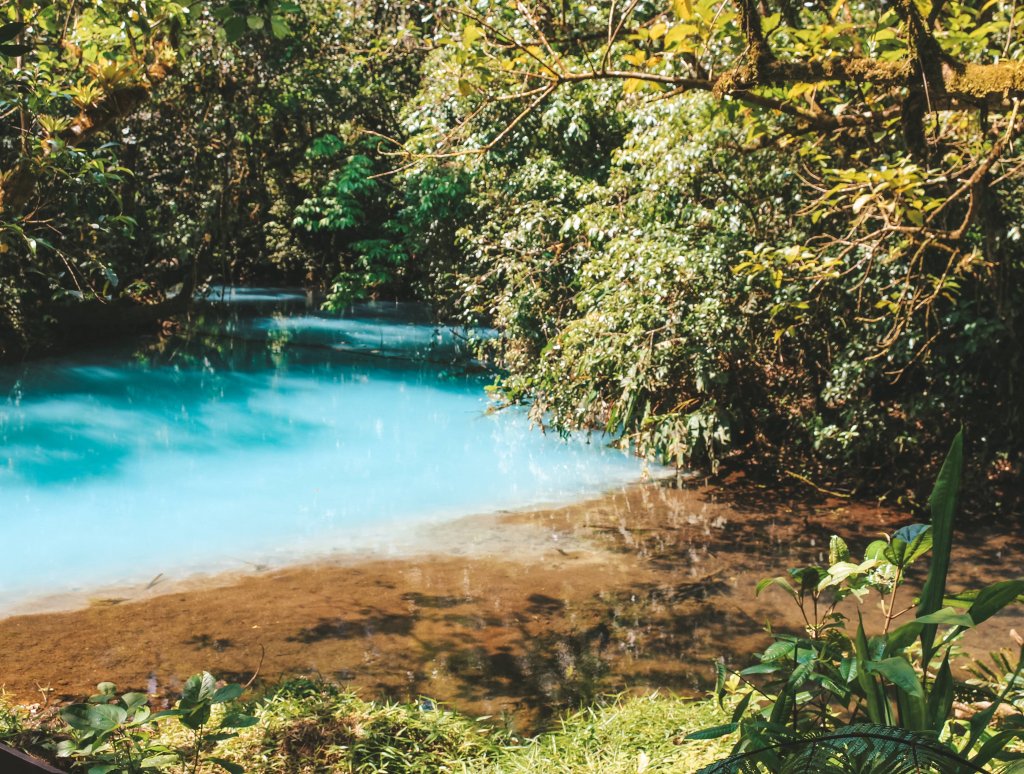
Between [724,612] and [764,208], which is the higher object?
[764,208]

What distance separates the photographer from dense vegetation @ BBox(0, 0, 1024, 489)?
318cm

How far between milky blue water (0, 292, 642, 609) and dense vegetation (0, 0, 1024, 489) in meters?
0.74

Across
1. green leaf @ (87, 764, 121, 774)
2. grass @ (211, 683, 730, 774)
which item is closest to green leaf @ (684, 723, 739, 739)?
grass @ (211, 683, 730, 774)

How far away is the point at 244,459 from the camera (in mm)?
7949

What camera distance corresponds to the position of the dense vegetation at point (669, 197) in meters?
3.18

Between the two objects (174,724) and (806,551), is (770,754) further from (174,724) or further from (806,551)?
(806,551)

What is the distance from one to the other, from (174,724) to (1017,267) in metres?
5.02

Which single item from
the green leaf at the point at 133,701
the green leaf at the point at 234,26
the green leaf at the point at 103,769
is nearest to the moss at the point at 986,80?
the green leaf at the point at 234,26

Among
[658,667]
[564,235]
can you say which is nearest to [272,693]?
[658,667]

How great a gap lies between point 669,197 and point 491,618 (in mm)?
3524

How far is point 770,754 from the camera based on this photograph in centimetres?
161

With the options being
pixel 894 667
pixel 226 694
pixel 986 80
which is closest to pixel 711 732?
pixel 894 667

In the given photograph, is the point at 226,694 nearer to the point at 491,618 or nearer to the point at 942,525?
the point at 942,525

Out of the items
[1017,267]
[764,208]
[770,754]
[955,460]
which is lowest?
[770,754]
